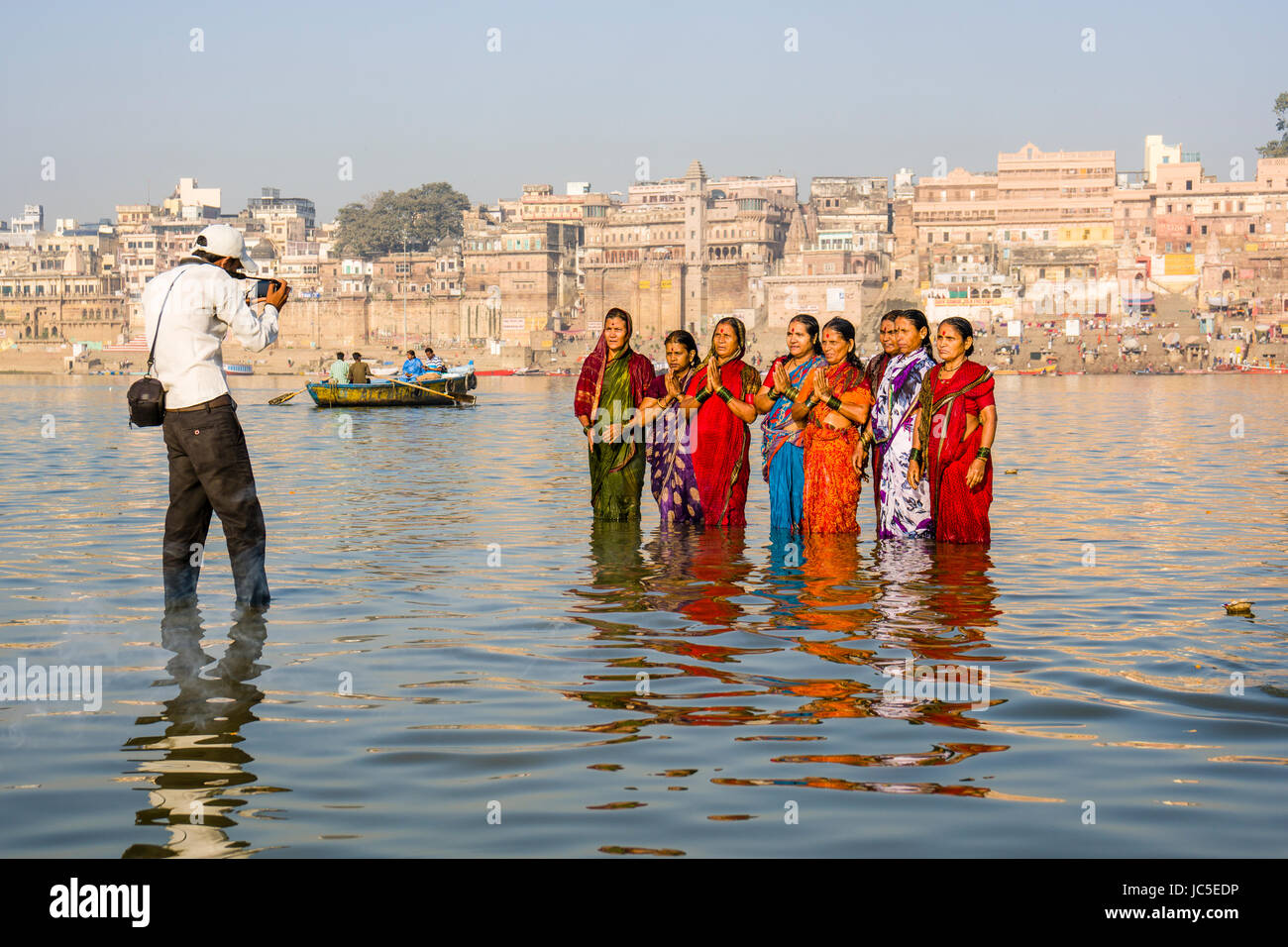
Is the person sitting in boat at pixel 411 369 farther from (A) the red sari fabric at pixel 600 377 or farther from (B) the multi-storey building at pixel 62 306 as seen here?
(B) the multi-storey building at pixel 62 306

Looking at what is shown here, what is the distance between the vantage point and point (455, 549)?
31.9ft

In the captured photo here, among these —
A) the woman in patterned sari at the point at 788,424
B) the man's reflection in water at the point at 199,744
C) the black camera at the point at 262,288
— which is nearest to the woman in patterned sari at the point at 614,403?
the woman in patterned sari at the point at 788,424

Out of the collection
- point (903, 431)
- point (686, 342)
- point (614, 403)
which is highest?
point (686, 342)

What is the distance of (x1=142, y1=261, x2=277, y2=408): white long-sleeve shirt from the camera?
21.0ft

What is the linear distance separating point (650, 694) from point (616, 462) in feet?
18.2

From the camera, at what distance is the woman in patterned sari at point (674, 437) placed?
10.4 metres

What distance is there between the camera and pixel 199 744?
465cm

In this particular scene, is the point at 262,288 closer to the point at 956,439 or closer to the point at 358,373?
the point at 956,439

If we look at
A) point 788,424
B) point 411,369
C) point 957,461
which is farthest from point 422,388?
point 957,461

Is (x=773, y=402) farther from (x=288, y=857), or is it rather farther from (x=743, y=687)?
(x=288, y=857)

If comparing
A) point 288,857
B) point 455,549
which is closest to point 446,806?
point 288,857

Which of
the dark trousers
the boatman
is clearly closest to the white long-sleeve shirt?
the boatman

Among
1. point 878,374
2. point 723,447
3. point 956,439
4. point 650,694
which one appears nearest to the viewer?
point 650,694

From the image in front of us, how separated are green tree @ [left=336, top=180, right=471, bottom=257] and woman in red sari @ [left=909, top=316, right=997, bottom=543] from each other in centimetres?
12189
